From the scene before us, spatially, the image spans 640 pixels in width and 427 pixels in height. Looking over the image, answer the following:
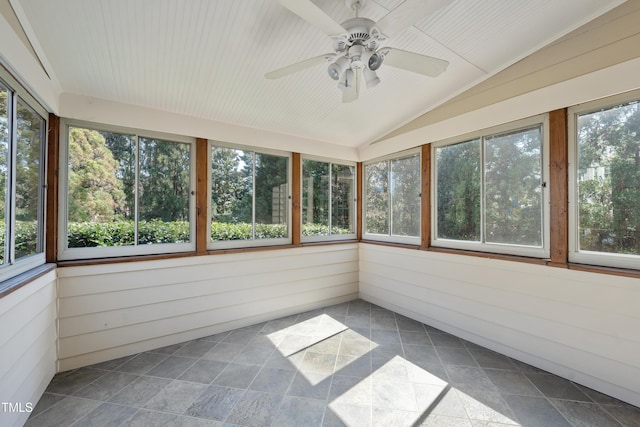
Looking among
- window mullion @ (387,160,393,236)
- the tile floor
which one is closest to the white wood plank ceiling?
window mullion @ (387,160,393,236)

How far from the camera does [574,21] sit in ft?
6.68

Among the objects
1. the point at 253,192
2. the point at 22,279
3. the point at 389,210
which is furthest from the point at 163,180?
the point at 389,210

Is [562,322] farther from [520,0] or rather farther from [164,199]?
[164,199]

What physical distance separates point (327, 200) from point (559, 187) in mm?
2624

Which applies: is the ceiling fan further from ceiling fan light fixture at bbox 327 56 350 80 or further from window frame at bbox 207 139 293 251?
window frame at bbox 207 139 293 251

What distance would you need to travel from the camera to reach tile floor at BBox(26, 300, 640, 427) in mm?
1730

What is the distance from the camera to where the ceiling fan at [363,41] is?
4.31ft

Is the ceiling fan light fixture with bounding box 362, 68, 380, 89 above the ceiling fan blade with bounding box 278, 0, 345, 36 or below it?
below

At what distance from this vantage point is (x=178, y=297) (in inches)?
108

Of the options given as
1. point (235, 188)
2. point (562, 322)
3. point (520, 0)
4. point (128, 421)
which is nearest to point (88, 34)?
point (235, 188)

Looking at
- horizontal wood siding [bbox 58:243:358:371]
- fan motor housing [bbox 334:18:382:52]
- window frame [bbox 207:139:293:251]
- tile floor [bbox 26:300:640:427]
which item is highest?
fan motor housing [bbox 334:18:382:52]

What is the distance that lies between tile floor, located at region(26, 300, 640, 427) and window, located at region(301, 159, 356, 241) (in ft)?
5.22

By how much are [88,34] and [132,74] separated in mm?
420

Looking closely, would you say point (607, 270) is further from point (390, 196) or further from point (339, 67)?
point (339, 67)
